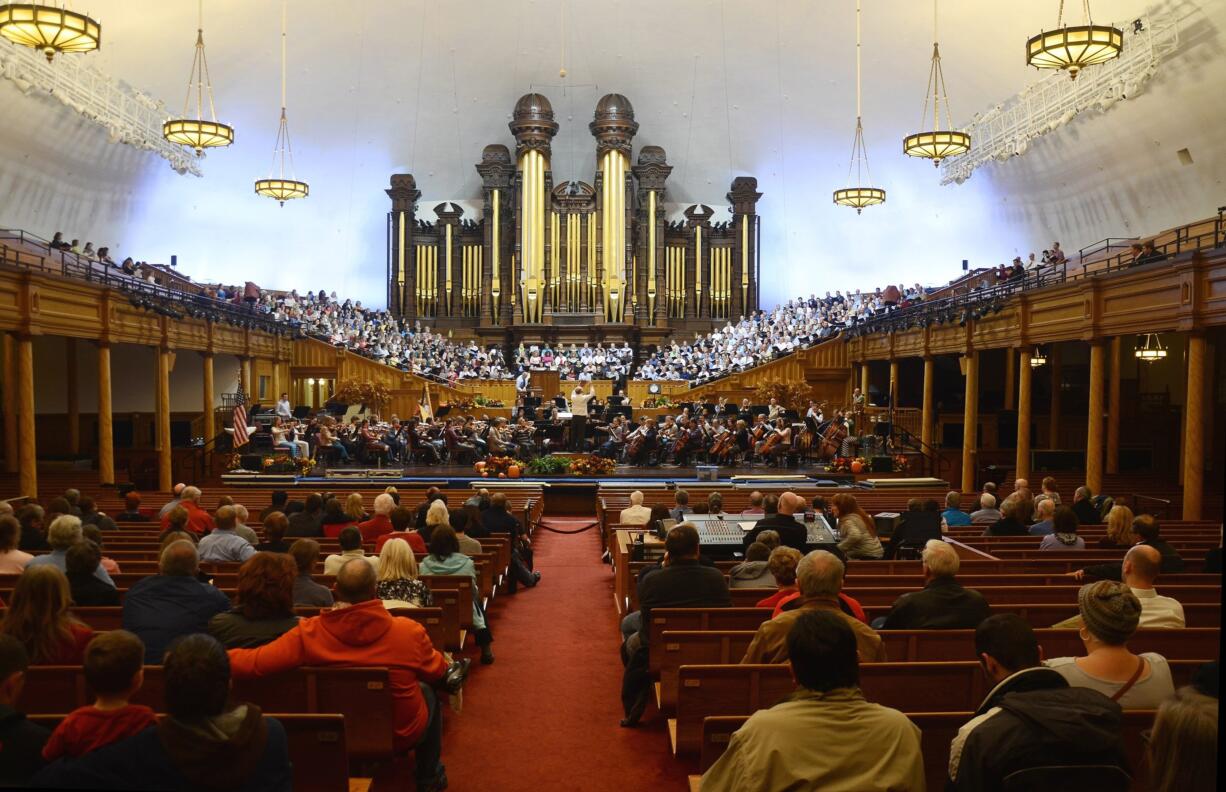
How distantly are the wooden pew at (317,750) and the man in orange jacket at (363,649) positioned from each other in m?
0.54

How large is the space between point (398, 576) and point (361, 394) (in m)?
17.9

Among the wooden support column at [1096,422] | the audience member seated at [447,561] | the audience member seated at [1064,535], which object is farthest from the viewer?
the wooden support column at [1096,422]

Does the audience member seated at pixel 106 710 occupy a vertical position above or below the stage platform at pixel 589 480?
above

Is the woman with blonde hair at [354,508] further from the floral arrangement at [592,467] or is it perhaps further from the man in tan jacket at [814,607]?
the floral arrangement at [592,467]

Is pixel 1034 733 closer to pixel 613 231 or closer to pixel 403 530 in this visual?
pixel 403 530

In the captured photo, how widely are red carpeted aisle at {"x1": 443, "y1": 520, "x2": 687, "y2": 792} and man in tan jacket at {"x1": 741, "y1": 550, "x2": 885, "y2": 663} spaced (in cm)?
93

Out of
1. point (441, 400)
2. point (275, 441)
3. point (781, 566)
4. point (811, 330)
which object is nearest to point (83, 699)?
point (781, 566)

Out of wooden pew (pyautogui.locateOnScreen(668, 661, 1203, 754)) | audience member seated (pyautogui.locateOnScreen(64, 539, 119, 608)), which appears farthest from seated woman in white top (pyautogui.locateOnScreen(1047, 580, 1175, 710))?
audience member seated (pyautogui.locateOnScreen(64, 539, 119, 608))

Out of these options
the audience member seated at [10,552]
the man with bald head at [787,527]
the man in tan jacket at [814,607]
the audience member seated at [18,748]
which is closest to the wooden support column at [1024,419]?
the man with bald head at [787,527]

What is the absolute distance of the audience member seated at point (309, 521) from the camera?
7512 mm

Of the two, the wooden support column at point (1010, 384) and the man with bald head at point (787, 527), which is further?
the wooden support column at point (1010, 384)

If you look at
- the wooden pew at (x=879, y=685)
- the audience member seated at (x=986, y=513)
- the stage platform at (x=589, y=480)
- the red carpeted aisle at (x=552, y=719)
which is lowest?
the red carpeted aisle at (x=552, y=719)

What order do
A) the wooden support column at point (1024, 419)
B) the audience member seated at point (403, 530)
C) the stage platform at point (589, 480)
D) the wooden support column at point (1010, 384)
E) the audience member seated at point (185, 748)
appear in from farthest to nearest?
1. the wooden support column at point (1010, 384)
2. the wooden support column at point (1024, 419)
3. the stage platform at point (589, 480)
4. the audience member seated at point (403, 530)
5. the audience member seated at point (185, 748)

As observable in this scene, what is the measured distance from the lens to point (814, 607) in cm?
371
